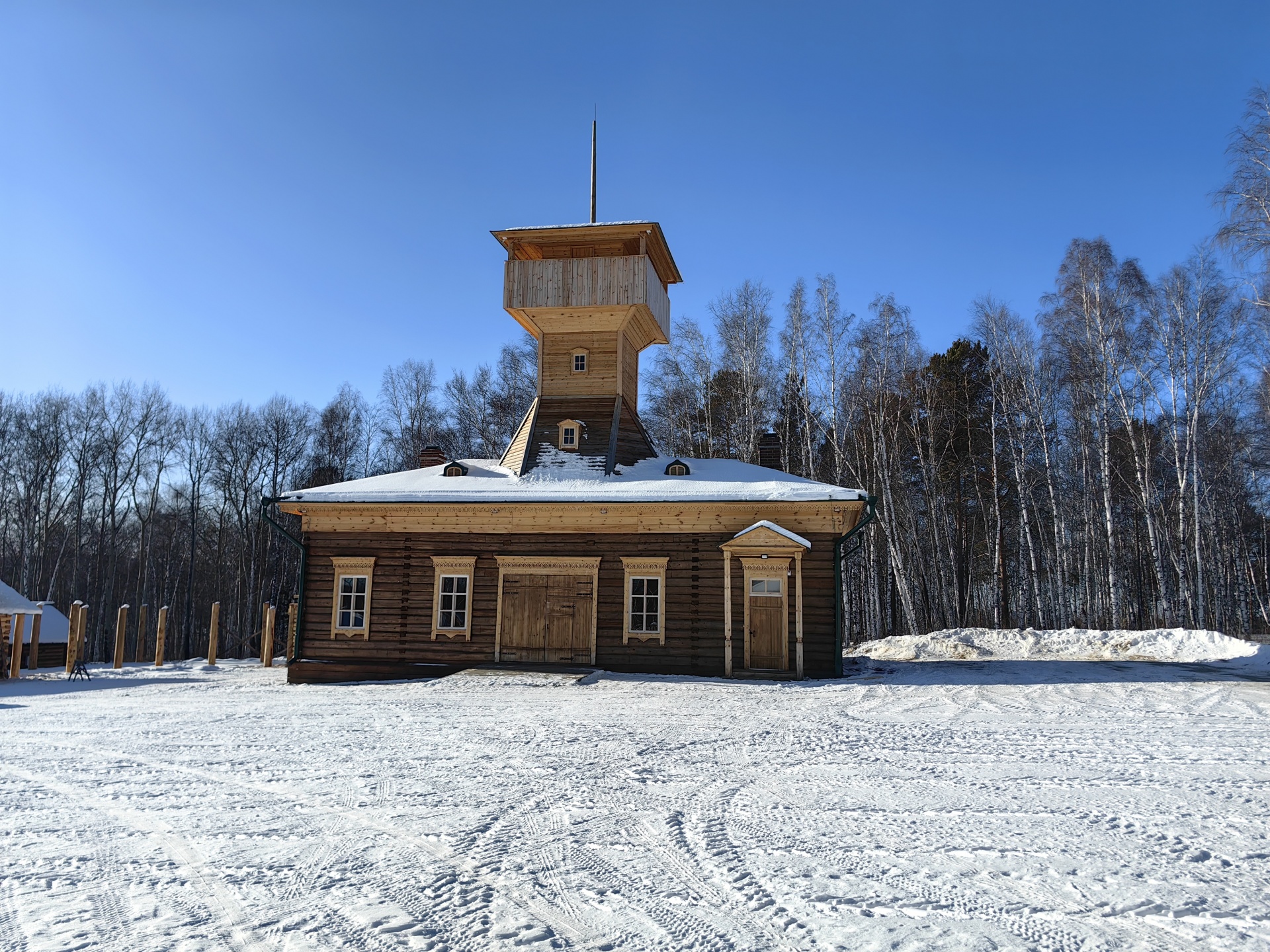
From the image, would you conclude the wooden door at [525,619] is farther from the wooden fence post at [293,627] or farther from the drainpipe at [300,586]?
the wooden fence post at [293,627]

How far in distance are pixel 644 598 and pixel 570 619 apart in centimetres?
171

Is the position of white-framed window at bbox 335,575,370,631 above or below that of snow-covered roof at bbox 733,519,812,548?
below

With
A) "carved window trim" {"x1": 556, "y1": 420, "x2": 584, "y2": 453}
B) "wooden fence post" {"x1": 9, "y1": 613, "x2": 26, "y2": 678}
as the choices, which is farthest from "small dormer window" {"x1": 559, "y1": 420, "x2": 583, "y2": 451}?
"wooden fence post" {"x1": 9, "y1": 613, "x2": 26, "y2": 678}

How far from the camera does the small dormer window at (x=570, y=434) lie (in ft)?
66.1

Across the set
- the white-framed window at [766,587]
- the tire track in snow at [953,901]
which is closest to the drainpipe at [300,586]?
the white-framed window at [766,587]

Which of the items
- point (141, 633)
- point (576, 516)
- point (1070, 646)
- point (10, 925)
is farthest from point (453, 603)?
point (1070, 646)

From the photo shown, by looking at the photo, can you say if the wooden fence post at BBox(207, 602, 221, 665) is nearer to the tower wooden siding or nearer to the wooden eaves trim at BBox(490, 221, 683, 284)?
the tower wooden siding

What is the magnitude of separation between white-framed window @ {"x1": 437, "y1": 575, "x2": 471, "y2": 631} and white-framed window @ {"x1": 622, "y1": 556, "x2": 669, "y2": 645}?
11.8 ft

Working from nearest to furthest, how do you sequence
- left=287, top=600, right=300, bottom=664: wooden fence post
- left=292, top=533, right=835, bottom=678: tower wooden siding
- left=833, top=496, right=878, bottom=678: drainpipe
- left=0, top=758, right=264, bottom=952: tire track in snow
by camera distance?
left=0, top=758, right=264, bottom=952: tire track in snow, left=833, top=496, right=878, bottom=678: drainpipe, left=292, top=533, right=835, bottom=678: tower wooden siding, left=287, top=600, right=300, bottom=664: wooden fence post

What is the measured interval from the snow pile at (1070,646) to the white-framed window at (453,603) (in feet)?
39.0

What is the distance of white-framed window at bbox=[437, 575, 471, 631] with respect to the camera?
17953 mm

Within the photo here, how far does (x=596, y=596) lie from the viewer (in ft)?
57.7

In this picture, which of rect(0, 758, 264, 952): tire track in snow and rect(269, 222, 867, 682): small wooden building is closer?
rect(0, 758, 264, 952): tire track in snow

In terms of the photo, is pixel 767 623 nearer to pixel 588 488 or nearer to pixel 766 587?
pixel 766 587
